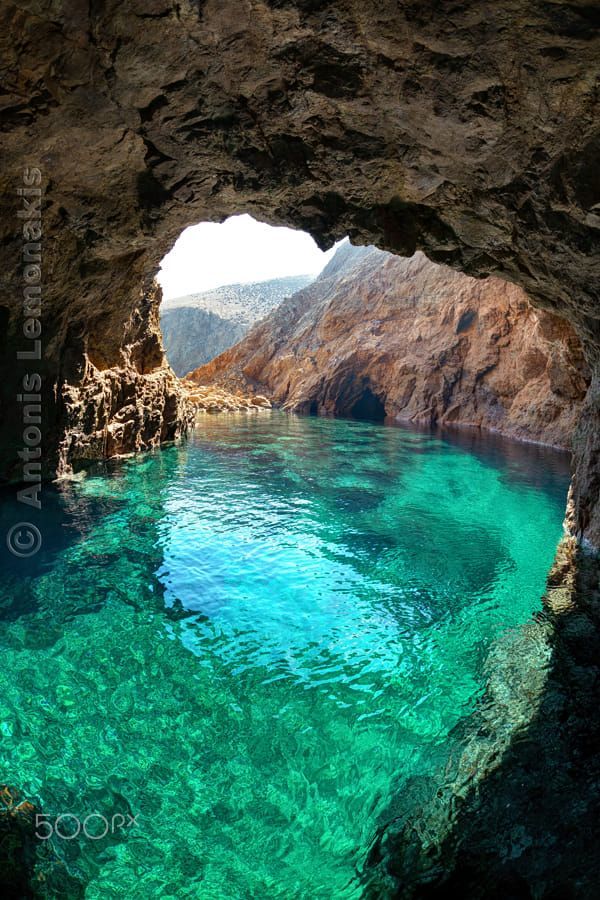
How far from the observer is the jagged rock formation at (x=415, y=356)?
90.6 ft

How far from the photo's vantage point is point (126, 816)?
11.2 feet

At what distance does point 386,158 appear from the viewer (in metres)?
5.66

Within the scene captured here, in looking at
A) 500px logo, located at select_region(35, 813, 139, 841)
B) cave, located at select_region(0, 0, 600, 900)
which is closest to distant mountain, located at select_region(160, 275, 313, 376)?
cave, located at select_region(0, 0, 600, 900)

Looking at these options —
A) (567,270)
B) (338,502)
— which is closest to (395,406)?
(338,502)

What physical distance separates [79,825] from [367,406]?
41.1 m

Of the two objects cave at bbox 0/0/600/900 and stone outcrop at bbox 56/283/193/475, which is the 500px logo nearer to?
cave at bbox 0/0/600/900

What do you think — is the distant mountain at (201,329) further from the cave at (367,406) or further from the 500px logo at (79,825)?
the 500px logo at (79,825)

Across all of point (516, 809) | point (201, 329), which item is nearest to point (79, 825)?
point (516, 809)

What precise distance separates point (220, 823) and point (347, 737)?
4.20 ft

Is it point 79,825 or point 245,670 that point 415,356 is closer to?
point 245,670

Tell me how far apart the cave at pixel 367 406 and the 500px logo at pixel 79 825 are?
39.0 metres

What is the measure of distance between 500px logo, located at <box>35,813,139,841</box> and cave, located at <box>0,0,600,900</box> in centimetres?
174

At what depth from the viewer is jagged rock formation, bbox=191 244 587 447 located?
2761 cm

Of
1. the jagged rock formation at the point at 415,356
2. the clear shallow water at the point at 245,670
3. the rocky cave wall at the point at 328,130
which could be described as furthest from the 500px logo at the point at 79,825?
the jagged rock formation at the point at 415,356
